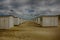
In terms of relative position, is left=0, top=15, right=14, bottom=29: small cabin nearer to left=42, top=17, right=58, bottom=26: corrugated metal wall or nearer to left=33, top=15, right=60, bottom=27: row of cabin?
left=33, top=15, right=60, bottom=27: row of cabin

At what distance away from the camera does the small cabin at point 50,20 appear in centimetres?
245

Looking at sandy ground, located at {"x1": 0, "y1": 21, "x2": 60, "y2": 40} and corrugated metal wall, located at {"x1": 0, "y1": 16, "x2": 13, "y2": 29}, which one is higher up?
corrugated metal wall, located at {"x1": 0, "y1": 16, "x2": 13, "y2": 29}

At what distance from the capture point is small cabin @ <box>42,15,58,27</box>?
2.45m

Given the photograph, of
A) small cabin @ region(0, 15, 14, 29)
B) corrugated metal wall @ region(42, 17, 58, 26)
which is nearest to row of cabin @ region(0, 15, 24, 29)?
small cabin @ region(0, 15, 14, 29)

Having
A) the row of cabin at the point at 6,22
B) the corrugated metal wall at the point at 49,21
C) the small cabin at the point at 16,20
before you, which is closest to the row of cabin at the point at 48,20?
the corrugated metal wall at the point at 49,21

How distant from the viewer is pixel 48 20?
8.22ft

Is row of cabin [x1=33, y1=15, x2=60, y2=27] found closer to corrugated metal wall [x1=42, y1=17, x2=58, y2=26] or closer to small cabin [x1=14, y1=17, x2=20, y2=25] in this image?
corrugated metal wall [x1=42, y1=17, x2=58, y2=26]

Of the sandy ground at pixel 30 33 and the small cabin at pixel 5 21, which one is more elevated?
the small cabin at pixel 5 21

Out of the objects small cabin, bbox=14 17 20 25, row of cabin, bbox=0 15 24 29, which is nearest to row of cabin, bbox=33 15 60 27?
small cabin, bbox=14 17 20 25

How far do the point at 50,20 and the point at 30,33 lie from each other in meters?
0.48

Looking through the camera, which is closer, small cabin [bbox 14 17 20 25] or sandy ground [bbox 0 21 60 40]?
sandy ground [bbox 0 21 60 40]

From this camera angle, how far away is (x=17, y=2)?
8.00 feet

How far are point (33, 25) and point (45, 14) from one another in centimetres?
34

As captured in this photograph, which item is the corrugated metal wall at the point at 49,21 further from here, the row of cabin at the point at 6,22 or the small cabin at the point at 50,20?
the row of cabin at the point at 6,22
